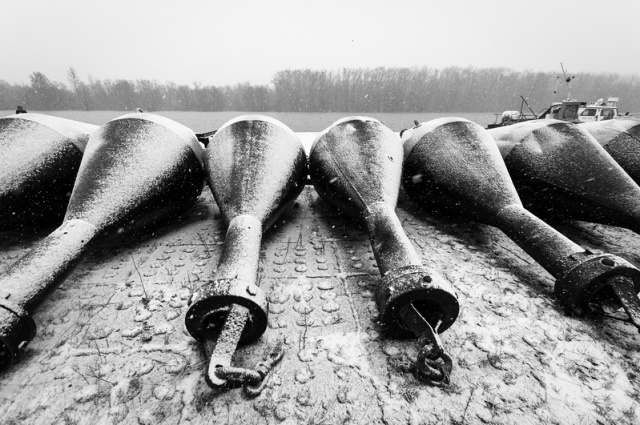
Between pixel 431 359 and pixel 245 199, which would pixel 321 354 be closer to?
pixel 431 359

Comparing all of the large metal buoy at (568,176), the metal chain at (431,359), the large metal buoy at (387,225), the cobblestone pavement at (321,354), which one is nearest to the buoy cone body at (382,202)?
the large metal buoy at (387,225)

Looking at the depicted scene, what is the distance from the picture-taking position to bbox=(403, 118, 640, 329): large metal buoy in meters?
1.70

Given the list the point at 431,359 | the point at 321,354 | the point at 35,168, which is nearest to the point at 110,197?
the point at 35,168

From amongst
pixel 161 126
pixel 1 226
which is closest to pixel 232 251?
pixel 161 126

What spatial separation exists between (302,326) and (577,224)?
3.19 metres

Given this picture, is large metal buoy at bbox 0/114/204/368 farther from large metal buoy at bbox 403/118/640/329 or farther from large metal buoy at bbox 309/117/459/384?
large metal buoy at bbox 403/118/640/329

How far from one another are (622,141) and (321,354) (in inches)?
165

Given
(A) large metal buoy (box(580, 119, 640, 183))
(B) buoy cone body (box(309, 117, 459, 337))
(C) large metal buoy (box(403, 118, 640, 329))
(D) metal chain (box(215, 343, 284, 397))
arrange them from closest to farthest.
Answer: (D) metal chain (box(215, 343, 284, 397)) < (B) buoy cone body (box(309, 117, 459, 337)) < (C) large metal buoy (box(403, 118, 640, 329)) < (A) large metal buoy (box(580, 119, 640, 183))

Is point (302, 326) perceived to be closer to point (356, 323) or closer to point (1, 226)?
point (356, 323)

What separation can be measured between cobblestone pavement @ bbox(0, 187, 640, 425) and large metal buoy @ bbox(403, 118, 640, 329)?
22cm

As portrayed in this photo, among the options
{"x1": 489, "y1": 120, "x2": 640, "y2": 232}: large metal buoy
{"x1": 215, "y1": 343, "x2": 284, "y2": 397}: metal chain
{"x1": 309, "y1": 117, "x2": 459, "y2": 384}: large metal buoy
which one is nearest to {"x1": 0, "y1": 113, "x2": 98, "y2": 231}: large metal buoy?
{"x1": 309, "y1": 117, "x2": 459, "y2": 384}: large metal buoy

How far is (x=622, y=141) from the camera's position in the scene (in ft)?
11.4

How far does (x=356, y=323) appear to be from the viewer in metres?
1.80

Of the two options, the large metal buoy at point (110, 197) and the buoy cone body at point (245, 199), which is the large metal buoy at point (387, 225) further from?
the large metal buoy at point (110, 197)
